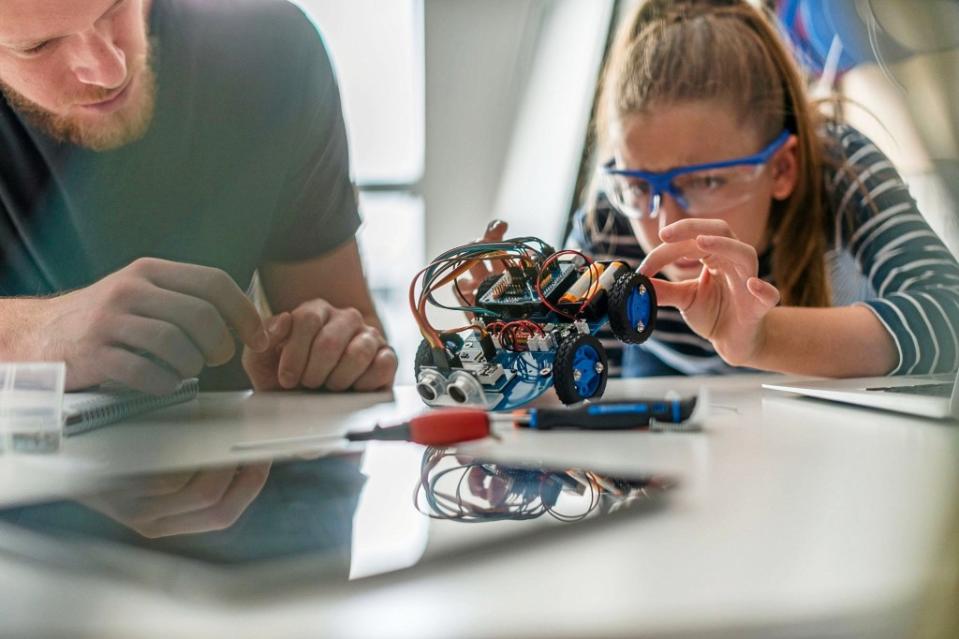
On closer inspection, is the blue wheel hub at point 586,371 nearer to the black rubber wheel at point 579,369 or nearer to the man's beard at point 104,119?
the black rubber wheel at point 579,369

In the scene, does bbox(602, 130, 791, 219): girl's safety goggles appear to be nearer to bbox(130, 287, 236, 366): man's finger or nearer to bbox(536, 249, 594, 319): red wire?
bbox(536, 249, 594, 319): red wire

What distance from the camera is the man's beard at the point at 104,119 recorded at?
531 mm

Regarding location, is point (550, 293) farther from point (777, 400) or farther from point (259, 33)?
point (259, 33)

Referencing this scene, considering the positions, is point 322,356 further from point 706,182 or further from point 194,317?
point 706,182

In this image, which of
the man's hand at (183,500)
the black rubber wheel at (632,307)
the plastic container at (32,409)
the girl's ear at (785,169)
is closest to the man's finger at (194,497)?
the man's hand at (183,500)

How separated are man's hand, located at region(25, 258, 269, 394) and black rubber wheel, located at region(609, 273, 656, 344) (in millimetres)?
273

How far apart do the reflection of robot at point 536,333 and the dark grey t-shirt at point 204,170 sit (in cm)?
20

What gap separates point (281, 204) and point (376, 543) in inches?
18.1

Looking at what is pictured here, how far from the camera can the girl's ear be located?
685 millimetres

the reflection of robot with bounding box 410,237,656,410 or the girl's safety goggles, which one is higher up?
the girl's safety goggles

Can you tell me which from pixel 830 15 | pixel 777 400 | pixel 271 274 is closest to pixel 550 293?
pixel 777 400

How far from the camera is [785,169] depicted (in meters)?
0.69

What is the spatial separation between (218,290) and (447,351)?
20cm

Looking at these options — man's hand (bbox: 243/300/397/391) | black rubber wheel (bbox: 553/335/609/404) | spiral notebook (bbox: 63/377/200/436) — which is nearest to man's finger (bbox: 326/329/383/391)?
man's hand (bbox: 243/300/397/391)
